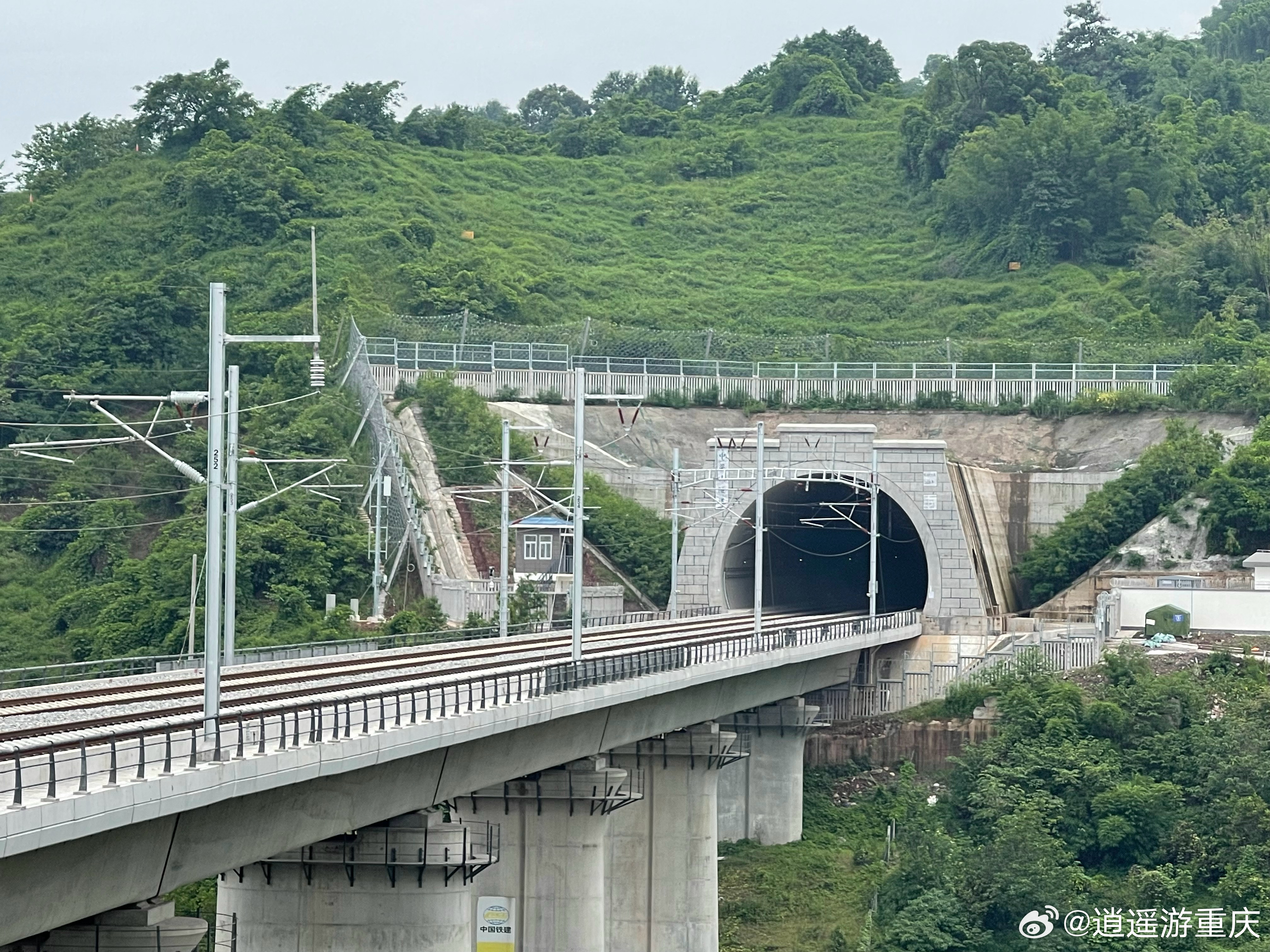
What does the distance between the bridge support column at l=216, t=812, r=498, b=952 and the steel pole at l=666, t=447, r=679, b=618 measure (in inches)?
1359

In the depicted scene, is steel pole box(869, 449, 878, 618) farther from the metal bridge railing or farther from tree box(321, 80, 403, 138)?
tree box(321, 80, 403, 138)

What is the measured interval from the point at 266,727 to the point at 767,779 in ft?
129

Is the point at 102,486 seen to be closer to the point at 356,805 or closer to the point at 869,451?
the point at 869,451

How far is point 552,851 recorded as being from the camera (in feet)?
159

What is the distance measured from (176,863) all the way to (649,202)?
408 feet

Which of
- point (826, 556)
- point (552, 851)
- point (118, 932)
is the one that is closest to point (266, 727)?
point (118, 932)

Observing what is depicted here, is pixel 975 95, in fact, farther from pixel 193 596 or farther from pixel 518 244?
pixel 193 596

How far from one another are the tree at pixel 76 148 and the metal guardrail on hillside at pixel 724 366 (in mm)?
41694

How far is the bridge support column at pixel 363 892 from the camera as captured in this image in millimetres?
38406

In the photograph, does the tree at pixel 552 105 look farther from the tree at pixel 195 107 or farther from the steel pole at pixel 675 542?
the steel pole at pixel 675 542

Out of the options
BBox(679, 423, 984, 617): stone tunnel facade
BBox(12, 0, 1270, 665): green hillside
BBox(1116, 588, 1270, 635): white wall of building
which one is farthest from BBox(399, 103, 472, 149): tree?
BBox(1116, 588, 1270, 635): white wall of building

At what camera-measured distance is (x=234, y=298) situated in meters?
111

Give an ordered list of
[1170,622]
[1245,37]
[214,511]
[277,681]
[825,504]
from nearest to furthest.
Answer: [214,511]
[277,681]
[1170,622]
[825,504]
[1245,37]

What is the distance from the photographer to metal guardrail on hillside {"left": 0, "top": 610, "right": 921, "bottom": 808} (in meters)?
25.3
